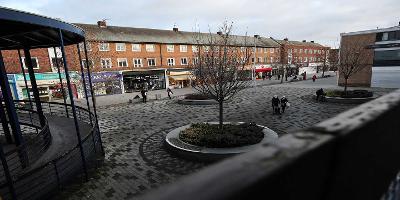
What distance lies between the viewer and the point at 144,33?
41.4m

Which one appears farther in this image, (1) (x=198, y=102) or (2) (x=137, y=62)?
(2) (x=137, y=62)

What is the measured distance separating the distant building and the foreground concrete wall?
124 feet

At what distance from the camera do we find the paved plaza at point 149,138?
25.4 feet

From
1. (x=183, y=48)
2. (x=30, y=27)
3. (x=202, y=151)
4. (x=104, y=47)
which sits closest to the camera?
(x=30, y=27)

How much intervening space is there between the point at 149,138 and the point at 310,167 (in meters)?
12.3

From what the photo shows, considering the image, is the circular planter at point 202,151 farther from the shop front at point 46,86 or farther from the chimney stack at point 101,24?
the chimney stack at point 101,24

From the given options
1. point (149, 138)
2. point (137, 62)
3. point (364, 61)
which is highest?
point (137, 62)

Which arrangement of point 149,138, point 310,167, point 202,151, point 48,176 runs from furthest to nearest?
1. point 149,138
2. point 202,151
3. point 48,176
4. point 310,167

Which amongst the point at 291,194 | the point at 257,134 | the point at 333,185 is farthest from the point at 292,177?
the point at 257,134

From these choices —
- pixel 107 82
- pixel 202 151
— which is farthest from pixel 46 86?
pixel 202 151

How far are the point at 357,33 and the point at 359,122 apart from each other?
39.5 m

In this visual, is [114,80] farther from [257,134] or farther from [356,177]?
[356,177]

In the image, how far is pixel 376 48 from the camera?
31969 millimetres

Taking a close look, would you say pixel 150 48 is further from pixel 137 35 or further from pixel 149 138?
pixel 149 138
